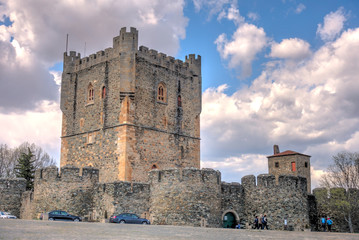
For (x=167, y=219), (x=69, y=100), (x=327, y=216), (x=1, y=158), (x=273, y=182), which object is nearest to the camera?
(x=167, y=219)

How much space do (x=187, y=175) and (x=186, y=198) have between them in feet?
3.99

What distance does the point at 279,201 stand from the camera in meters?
26.2

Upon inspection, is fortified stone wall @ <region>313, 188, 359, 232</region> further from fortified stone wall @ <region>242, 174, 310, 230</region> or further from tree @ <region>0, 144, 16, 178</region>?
tree @ <region>0, 144, 16, 178</region>

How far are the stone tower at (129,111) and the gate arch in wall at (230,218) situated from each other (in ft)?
30.7

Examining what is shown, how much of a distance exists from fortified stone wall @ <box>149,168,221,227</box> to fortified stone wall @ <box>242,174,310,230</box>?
2.47 meters

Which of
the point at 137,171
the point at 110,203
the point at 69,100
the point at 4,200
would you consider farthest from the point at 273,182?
the point at 69,100

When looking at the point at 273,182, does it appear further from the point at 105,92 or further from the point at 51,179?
the point at 105,92

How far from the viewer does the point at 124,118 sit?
3438 cm

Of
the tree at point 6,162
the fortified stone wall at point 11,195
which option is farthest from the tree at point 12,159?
the fortified stone wall at point 11,195

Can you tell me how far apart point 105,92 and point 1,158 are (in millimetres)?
23158

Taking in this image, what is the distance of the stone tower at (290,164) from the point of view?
195 ft

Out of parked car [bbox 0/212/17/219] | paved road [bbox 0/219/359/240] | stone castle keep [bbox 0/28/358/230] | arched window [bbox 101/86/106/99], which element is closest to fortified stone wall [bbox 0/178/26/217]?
stone castle keep [bbox 0/28/358/230]

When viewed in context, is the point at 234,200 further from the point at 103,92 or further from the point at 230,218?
the point at 103,92

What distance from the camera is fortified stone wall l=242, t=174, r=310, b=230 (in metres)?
26.0
